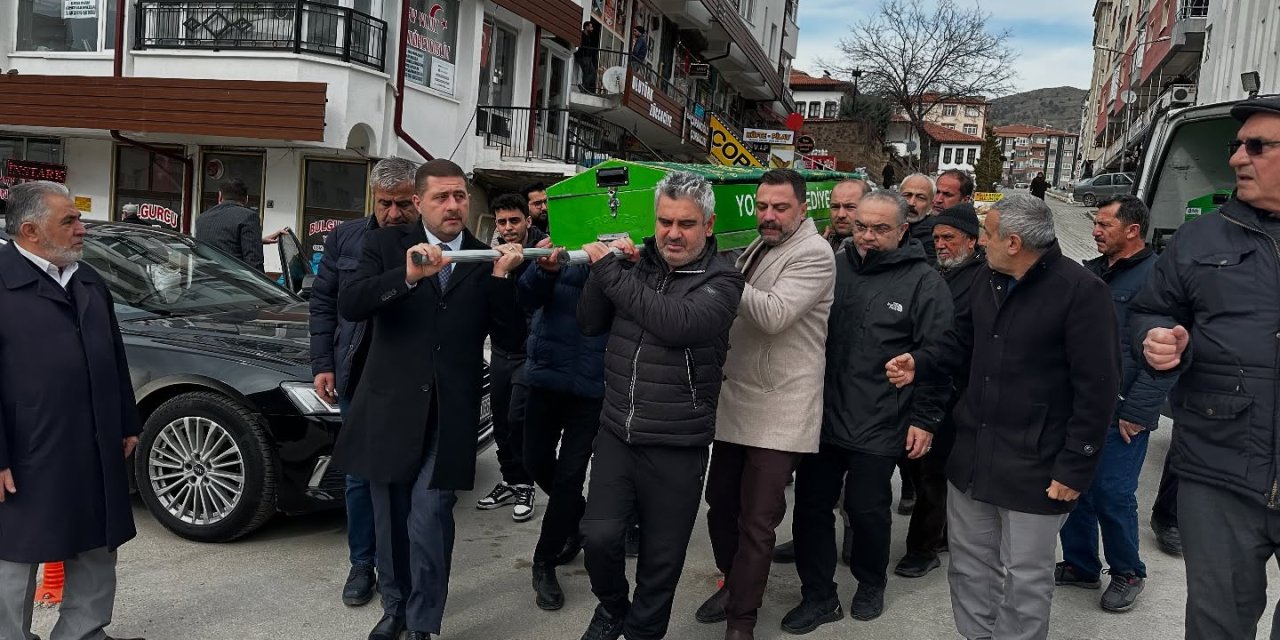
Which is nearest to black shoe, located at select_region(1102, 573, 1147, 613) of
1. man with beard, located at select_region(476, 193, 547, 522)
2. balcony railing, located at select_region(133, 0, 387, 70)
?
man with beard, located at select_region(476, 193, 547, 522)

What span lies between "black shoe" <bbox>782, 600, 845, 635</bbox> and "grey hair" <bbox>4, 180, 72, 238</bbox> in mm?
3239

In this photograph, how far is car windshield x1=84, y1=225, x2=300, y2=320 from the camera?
209 inches

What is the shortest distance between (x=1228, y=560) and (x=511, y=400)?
323 cm

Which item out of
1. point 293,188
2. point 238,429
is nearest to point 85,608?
point 238,429

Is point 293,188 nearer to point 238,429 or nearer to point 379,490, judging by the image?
point 238,429

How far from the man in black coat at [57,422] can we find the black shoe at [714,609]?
2.31 m

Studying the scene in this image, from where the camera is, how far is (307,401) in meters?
4.44

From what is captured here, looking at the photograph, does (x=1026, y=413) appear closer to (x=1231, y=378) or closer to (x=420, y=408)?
(x=1231, y=378)

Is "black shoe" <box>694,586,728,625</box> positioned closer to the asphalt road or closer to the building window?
the asphalt road

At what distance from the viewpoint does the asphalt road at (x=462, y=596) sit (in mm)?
3771

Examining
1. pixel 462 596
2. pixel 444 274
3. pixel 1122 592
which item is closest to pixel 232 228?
pixel 462 596

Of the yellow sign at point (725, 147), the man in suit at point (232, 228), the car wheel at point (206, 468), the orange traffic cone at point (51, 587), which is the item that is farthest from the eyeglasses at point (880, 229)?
the yellow sign at point (725, 147)

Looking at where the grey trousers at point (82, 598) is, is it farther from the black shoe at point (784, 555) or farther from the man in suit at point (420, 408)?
the black shoe at point (784, 555)

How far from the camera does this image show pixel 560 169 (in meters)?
16.9
